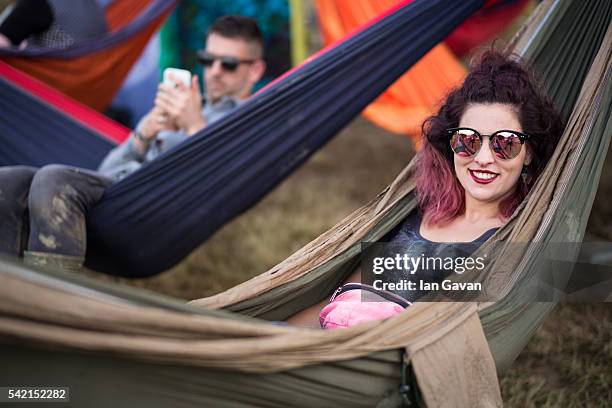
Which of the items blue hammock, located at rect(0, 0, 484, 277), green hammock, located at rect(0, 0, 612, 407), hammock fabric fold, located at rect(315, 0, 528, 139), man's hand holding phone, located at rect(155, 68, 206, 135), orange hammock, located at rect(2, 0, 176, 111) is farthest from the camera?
hammock fabric fold, located at rect(315, 0, 528, 139)

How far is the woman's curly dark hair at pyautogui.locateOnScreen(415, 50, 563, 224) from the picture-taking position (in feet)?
5.18

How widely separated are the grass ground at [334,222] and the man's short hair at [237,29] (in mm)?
780

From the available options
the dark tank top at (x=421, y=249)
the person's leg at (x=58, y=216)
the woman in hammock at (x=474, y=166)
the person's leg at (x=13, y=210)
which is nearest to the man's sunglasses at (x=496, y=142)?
the woman in hammock at (x=474, y=166)

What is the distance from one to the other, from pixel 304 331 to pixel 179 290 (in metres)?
1.81

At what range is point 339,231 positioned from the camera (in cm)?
167

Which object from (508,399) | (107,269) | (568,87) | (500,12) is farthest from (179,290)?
(500,12)

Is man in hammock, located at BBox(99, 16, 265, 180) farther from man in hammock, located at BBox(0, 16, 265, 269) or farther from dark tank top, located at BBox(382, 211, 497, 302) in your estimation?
dark tank top, located at BBox(382, 211, 497, 302)

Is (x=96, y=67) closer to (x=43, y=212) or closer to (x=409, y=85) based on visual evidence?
(x=43, y=212)

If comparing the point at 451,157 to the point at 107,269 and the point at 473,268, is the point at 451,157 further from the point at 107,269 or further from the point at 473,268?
the point at 107,269

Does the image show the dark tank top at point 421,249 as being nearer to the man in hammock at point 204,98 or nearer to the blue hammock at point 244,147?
the blue hammock at point 244,147

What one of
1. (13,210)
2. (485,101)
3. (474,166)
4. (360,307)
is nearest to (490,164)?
(474,166)

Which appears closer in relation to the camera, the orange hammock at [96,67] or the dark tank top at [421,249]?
the dark tank top at [421,249]

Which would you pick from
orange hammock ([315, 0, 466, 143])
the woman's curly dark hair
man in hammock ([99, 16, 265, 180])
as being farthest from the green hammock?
orange hammock ([315, 0, 466, 143])

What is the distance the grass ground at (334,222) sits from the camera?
2049 millimetres
